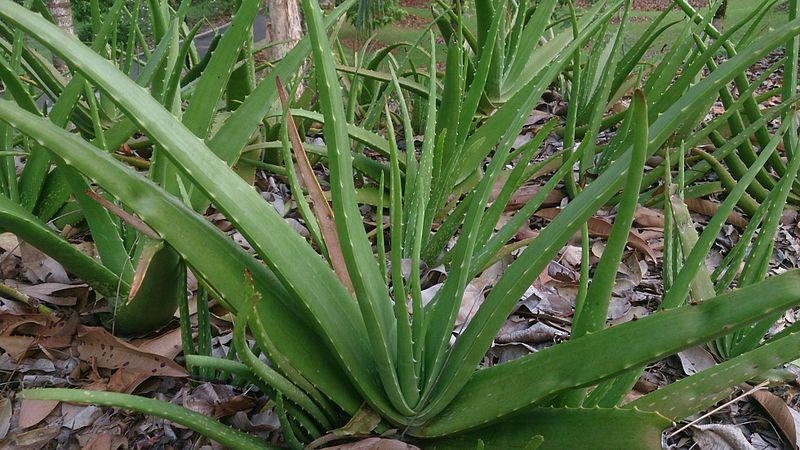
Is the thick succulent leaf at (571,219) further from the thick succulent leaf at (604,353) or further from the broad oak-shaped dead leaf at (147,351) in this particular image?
the broad oak-shaped dead leaf at (147,351)

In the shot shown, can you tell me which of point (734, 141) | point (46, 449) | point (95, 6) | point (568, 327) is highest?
point (95, 6)

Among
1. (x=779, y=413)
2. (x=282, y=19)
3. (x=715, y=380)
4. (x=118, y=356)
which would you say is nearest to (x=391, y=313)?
(x=715, y=380)

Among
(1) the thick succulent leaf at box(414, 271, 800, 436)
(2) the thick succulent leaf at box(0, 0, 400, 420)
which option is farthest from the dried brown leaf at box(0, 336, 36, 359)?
(1) the thick succulent leaf at box(414, 271, 800, 436)

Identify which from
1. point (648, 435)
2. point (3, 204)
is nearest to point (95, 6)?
point (3, 204)

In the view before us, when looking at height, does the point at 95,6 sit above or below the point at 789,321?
above

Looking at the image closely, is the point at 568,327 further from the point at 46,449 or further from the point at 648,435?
the point at 46,449

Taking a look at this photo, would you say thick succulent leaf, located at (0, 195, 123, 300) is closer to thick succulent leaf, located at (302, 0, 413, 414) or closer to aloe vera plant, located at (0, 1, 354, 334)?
aloe vera plant, located at (0, 1, 354, 334)
